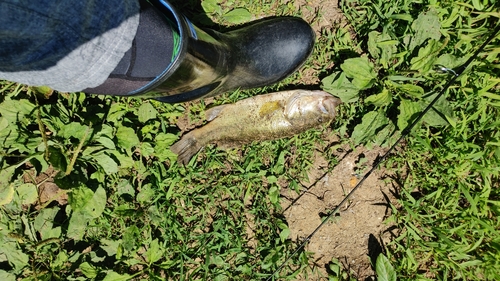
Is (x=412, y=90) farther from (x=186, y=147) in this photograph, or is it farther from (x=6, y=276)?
(x=6, y=276)

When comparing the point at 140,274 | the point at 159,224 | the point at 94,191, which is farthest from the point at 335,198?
the point at 94,191

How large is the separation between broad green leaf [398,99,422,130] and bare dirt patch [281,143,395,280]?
0.29 meters

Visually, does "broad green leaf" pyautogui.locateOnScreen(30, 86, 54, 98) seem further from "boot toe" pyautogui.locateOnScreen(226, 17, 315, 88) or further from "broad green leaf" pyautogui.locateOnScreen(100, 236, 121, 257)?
"boot toe" pyautogui.locateOnScreen(226, 17, 315, 88)

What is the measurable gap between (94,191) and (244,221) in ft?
3.69

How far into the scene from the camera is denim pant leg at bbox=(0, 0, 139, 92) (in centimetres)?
154

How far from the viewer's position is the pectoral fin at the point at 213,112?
3287 millimetres

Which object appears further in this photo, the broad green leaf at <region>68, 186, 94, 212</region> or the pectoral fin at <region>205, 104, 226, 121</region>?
the pectoral fin at <region>205, 104, 226, 121</region>

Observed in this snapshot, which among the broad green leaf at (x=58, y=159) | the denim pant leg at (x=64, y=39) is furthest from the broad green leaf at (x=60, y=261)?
the denim pant leg at (x=64, y=39)

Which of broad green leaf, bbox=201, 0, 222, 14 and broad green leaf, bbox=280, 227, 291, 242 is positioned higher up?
broad green leaf, bbox=201, 0, 222, 14

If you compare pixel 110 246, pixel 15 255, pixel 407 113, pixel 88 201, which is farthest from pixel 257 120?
pixel 15 255

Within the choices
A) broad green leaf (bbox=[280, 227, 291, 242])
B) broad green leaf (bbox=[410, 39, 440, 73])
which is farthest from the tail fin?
broad green leaf (bbox=[410, 39, 440, 73])

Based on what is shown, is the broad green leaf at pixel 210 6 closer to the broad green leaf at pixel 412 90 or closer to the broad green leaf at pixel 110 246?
the broad green leaf at pixel 412 90

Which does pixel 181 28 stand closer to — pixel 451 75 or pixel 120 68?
pixel 120 68

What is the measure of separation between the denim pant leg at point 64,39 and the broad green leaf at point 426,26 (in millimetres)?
1941
